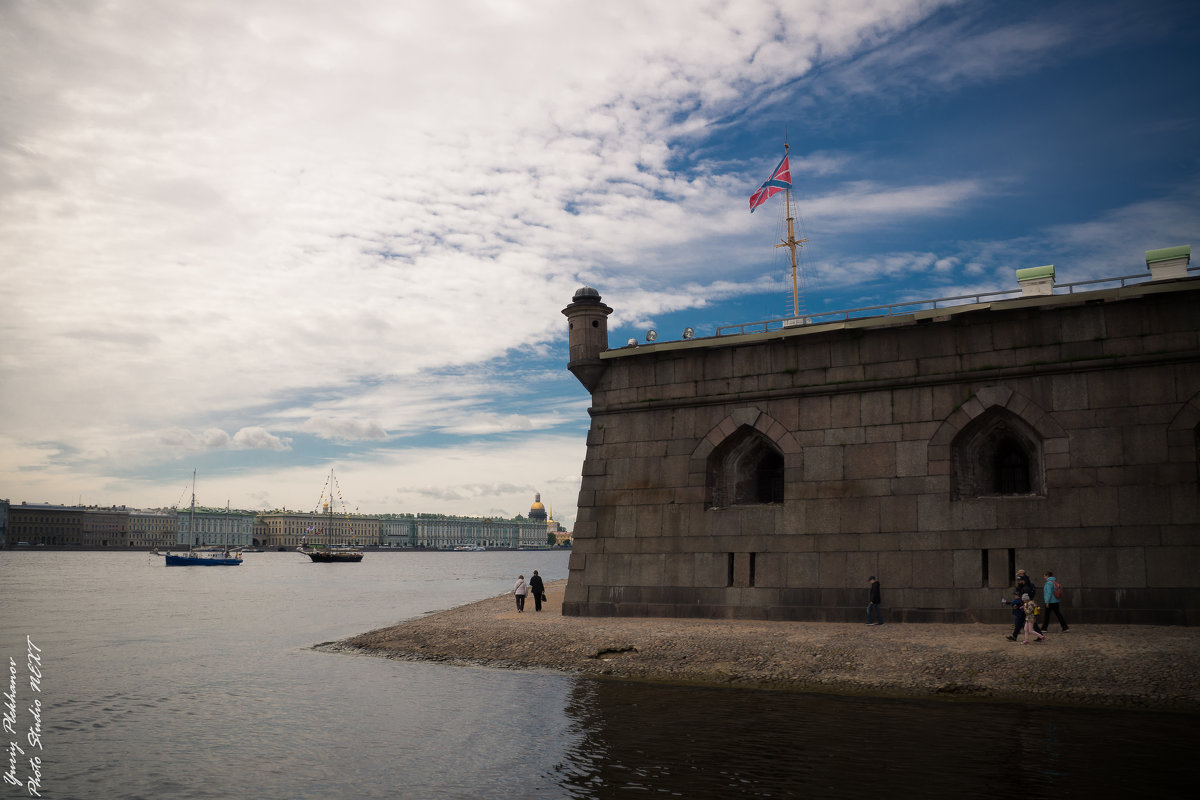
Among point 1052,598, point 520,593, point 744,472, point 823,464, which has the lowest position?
point 520,593

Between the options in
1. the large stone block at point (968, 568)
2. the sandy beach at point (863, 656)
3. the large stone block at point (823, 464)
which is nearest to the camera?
the sandy beach at point (863, 656)

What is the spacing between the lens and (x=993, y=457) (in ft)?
62.4

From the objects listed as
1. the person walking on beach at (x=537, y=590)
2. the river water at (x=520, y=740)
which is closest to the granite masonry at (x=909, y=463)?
the person walking on beach at (x=537, y=590)

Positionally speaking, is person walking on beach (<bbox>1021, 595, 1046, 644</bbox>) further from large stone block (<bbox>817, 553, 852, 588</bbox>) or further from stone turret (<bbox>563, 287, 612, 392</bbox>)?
stone turret (<bbox>563, 287, 612, 392</bbox>)

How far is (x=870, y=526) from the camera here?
19.4m

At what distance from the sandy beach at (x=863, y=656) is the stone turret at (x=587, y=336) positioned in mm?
6560

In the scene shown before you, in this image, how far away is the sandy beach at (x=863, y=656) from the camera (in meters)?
14.0

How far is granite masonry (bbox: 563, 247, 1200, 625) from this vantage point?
16.9m

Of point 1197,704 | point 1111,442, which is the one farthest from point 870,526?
point 1197,704

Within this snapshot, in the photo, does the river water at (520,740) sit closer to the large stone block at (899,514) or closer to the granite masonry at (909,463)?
the granite masonry at (909,463)

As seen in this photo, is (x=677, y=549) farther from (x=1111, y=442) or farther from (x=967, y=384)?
(x=1111, y=442)

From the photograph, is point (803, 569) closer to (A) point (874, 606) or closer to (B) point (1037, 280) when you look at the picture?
(A) point (874, 606)

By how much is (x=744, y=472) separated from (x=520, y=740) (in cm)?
1032

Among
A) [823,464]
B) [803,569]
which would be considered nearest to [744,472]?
[823,464]
